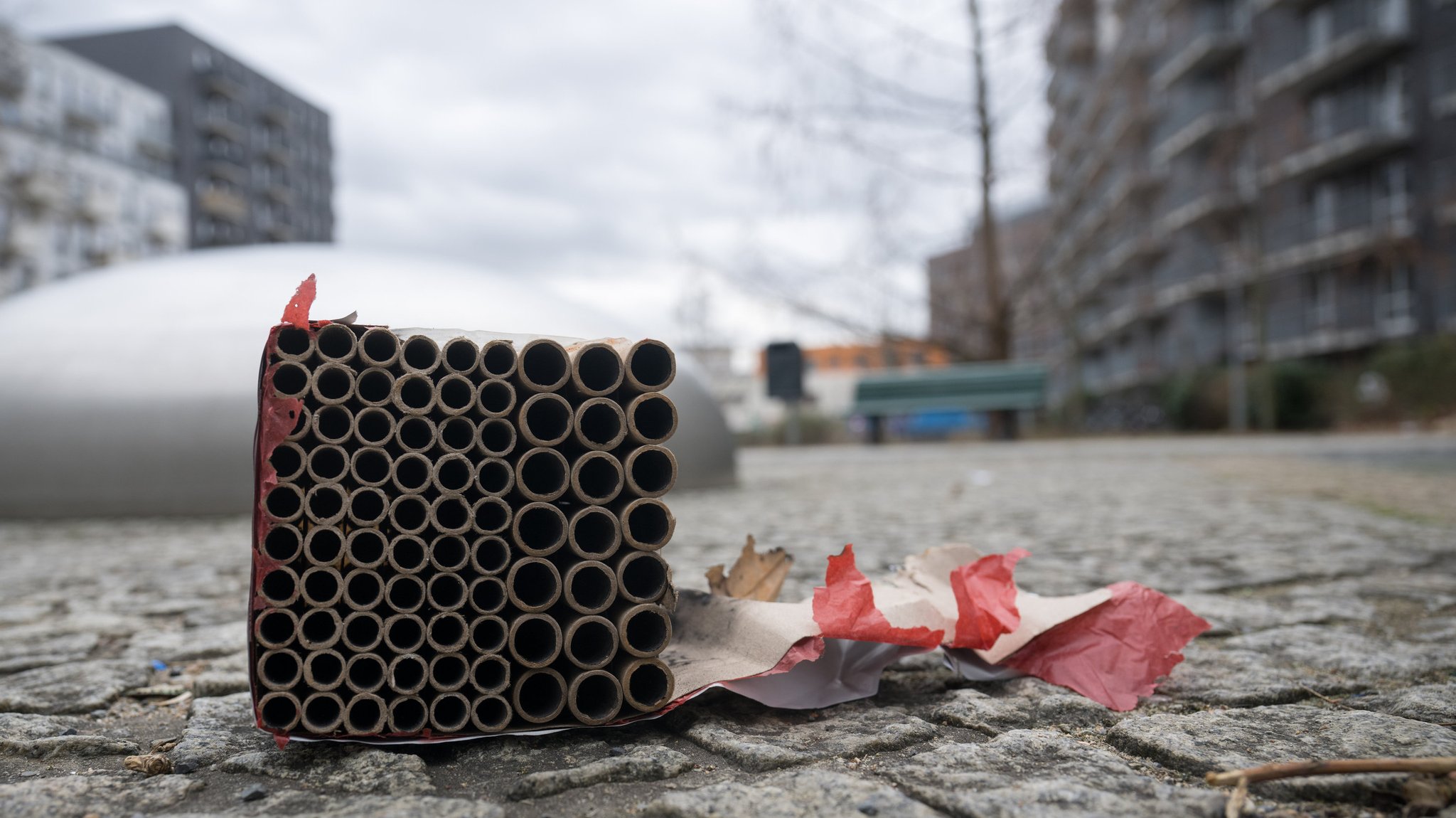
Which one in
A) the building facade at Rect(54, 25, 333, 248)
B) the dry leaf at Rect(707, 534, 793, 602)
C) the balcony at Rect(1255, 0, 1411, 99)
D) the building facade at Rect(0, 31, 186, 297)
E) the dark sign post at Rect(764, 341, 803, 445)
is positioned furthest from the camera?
the building facade at Rect(54, 25, 333, 248)

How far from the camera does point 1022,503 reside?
5629 millimetres

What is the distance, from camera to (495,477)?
1522 millimetres

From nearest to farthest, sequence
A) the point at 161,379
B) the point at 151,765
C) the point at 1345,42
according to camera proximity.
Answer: the point at 151,765, the point at 161,379, the point at 1345,42

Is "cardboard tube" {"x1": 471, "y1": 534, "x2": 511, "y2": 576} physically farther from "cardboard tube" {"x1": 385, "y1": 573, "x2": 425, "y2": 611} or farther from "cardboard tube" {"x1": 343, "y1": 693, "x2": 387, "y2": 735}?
"cardboard tube" {"x1": 343, "y1": 693, "x2": 387, "y2": 735}

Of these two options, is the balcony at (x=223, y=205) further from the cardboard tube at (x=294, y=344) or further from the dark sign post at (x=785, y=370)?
the cardboard tube at (x=294, y=344)

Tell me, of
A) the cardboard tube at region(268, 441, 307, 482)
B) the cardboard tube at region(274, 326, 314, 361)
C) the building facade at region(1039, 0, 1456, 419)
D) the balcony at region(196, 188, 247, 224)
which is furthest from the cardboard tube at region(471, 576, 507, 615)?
the balcony at region(196, 188, 247, 224)

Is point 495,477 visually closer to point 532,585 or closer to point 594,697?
point 532,585

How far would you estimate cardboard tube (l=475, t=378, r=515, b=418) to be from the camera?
4.92 ft

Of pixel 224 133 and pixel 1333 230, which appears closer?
pixel 1333 230

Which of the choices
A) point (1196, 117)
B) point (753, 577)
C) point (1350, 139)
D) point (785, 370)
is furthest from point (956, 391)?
point (1196, 117)

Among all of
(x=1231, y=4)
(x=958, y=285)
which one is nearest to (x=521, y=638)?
(x=958, y=285)

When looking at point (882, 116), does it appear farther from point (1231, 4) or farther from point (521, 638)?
point (1231, 4)

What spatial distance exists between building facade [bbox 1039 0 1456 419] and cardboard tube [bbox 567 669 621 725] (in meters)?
13.7

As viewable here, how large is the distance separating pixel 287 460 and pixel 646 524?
0.56 meters
